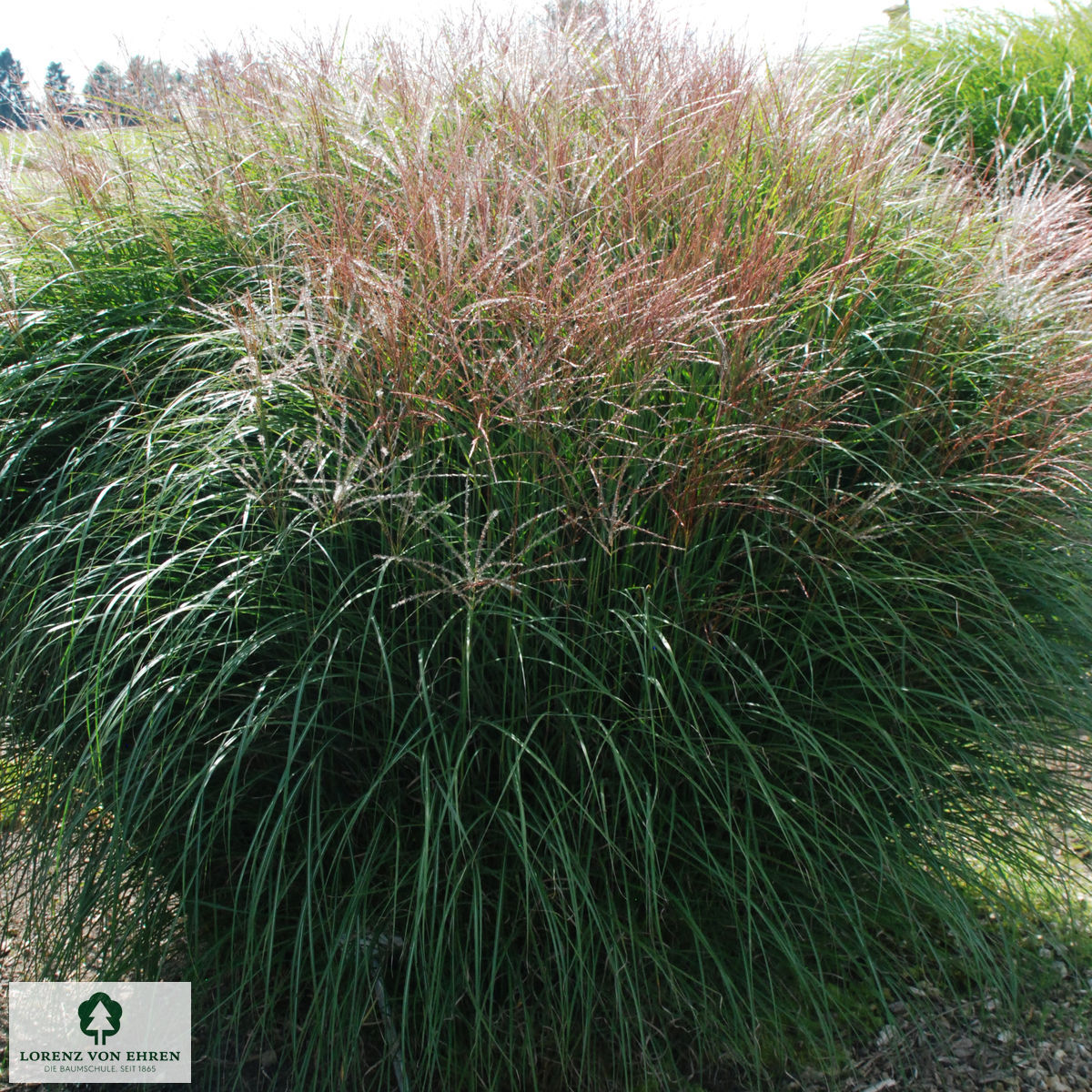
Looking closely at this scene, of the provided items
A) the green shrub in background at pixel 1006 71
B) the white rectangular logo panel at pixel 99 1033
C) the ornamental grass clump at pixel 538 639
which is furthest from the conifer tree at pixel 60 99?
the green shrub in background at pixel 1006 71

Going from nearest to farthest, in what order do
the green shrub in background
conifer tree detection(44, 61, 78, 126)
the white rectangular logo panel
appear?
the white rectangular logo panel, conifer tree detection(44, 61, 78, 126), the green shrub in background

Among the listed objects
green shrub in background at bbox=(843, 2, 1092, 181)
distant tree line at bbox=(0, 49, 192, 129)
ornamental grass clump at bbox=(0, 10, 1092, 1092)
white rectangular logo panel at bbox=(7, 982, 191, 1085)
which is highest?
green shrub in background at bbox=(843, 2, 1092, 181)

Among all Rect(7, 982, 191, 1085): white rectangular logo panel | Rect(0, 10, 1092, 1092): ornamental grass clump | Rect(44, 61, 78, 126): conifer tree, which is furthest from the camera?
Rect(44, 61, 78, 126): conifer tree

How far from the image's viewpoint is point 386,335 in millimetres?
1908

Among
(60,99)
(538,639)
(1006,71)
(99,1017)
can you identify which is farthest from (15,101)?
(1006,71)

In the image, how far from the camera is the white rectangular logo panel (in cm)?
209

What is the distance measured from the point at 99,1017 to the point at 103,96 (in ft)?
10.1

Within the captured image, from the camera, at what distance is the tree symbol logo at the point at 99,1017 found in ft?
7.09

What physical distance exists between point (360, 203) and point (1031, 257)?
1962 mm

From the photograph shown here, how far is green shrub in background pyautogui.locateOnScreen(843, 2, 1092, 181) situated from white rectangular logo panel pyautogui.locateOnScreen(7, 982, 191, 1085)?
5603 millimetres

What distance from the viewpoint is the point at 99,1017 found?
219 cm

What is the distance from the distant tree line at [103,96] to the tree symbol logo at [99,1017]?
103 inches

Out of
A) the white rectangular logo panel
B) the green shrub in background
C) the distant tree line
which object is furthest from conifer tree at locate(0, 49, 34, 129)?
the green shrub in background

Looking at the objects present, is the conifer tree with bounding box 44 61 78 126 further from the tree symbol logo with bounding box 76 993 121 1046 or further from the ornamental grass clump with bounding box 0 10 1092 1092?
the tree symbol logo with bounding box 76 993 121 1046
